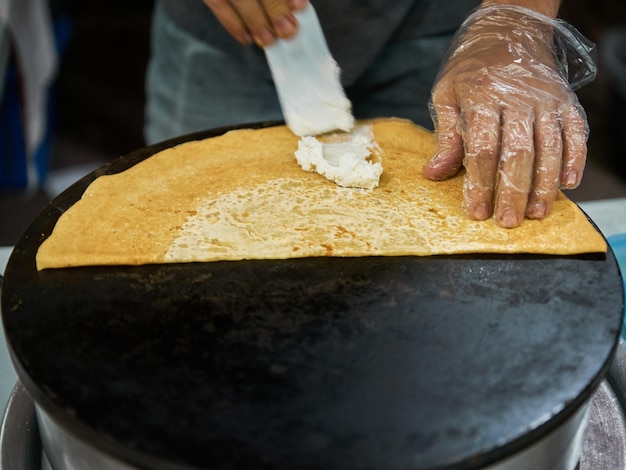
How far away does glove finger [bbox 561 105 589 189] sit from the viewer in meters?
1.20

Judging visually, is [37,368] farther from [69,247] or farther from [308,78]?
[308,78]

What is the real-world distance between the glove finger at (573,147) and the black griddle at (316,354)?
0.19 meters

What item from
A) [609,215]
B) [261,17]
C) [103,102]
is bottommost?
[103,102]

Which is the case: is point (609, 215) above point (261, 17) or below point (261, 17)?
below

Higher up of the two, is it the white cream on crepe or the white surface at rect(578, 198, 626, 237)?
the white cream on crepe

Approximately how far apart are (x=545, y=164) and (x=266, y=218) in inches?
19.5

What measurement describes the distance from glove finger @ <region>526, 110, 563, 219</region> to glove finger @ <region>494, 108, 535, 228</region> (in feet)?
0.06

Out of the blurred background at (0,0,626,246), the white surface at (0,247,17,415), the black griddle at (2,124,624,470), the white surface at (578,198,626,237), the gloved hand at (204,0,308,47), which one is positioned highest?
the gloved hand at (204,0,308,47)

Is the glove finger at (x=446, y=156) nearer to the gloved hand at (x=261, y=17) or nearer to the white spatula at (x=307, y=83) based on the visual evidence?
the white spatula at (x=307, y=83)

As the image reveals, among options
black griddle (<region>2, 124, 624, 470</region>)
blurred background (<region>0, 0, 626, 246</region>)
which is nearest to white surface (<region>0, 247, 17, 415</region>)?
black griddle (<region>2, 124, 624, 470</region>)

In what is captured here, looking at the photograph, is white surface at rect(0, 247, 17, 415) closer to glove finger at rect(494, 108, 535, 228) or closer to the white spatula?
the white spatula

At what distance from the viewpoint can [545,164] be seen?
1.18m

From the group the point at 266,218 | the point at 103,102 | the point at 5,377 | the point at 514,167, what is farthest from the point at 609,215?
the point at 103,102

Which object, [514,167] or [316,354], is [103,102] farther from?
[316,354]
